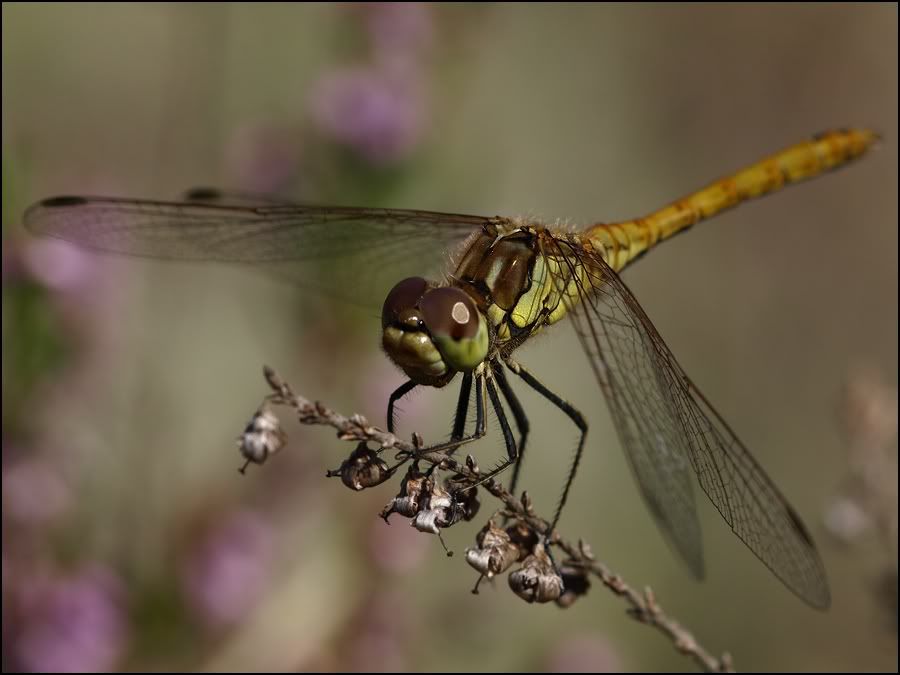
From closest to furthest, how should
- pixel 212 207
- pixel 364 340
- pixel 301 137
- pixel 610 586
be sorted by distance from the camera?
pixel 610 586 → pixel 212 207 → pixel 364 340 → pixel 301 137

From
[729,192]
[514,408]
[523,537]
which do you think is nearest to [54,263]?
[514,408]

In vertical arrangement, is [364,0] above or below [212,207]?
above

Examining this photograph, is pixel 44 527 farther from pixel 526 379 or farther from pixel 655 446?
pixel 655 446

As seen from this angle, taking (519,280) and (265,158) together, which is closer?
(519,280)

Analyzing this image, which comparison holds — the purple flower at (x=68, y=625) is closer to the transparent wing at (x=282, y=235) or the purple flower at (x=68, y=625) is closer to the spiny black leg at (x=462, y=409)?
the transparent wing at (x=282, y=235)

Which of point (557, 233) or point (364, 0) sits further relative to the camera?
point (364, 0)

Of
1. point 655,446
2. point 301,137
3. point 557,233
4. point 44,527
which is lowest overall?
point 44,527

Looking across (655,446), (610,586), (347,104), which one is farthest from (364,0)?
(610,586)

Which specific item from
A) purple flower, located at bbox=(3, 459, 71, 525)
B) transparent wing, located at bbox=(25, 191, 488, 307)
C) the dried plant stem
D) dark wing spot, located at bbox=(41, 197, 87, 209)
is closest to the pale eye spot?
the dried plant stem

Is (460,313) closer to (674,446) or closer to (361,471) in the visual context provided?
(361,471)
